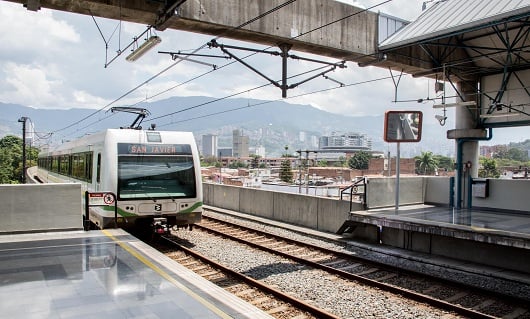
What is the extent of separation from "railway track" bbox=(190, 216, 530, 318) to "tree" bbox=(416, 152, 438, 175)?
81.7 meters

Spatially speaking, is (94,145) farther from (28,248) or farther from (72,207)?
(28,248)

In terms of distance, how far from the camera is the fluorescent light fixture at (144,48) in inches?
378

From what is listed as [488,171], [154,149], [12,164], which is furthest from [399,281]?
[12,164]

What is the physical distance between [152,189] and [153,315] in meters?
6.76

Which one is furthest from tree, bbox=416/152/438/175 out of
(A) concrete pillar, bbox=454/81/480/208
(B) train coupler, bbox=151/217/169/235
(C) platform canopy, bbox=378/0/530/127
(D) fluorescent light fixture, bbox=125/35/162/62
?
(D) fluorescent light fixture, bbox=125/35/162/62

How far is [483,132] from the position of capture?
15.5 metres

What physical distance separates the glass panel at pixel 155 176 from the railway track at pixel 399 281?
8.06 ft

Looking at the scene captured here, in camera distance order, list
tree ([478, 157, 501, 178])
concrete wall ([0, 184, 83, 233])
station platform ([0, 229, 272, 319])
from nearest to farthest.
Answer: station platform ([0, 229, 272, 319])
concrete wall ([0, 184, 83, 233])
tree ([478, 157, 501, 178])

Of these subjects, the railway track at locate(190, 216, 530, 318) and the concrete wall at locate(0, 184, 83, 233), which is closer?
the railway track at locate(190, 216, 530, 318)

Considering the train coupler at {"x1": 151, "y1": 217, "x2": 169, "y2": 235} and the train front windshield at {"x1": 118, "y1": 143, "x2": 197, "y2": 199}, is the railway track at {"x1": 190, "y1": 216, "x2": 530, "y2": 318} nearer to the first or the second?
the train coupler at {"x1": 151, "y1": 217, "x2": 169, "y2": 235}

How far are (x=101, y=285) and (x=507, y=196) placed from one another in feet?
43.6

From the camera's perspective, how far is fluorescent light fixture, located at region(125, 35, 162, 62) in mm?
9593

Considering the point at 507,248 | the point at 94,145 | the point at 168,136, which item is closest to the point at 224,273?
the point at 168,136

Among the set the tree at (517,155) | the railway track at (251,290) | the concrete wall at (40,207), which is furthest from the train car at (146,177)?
the tree at (517,155)
